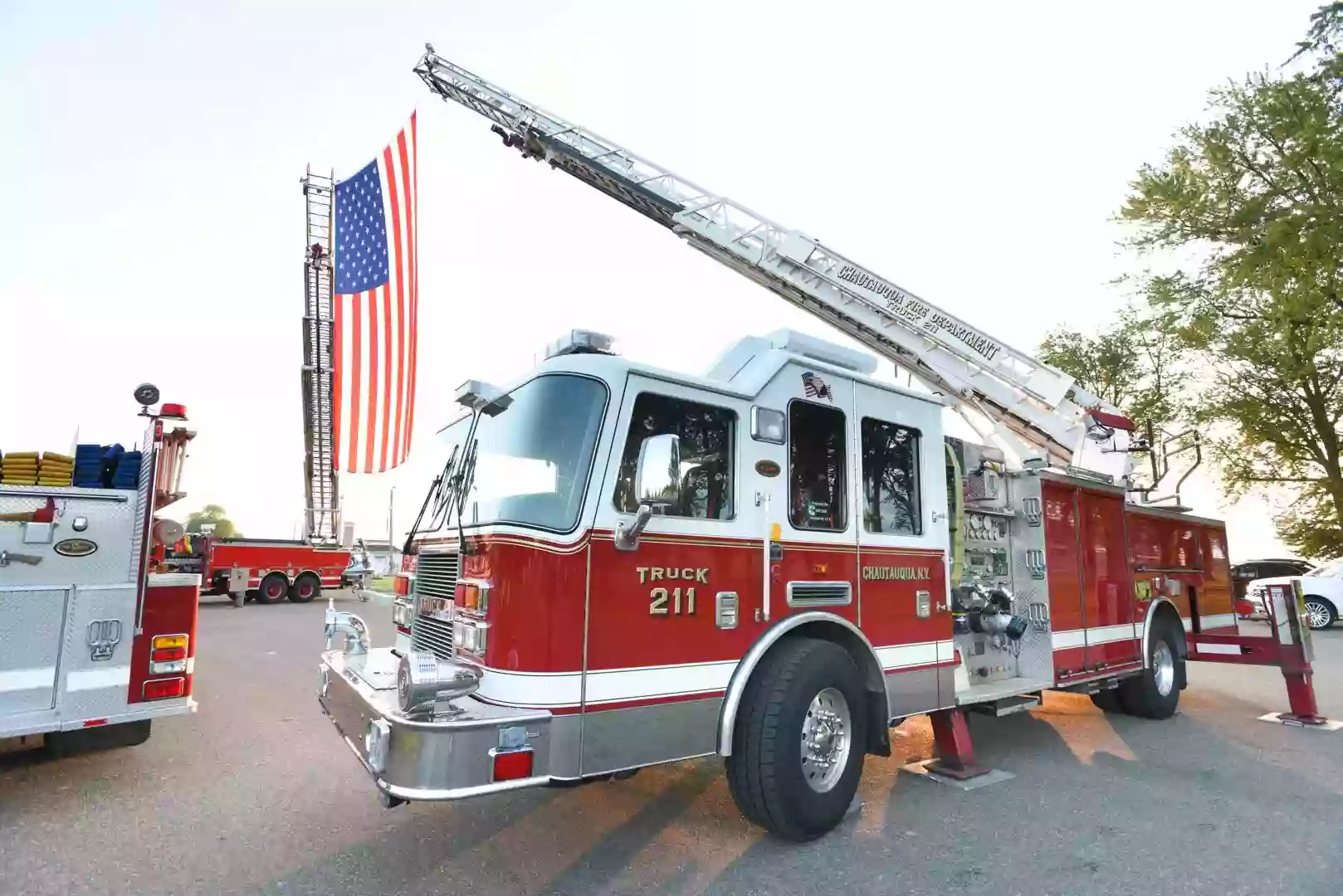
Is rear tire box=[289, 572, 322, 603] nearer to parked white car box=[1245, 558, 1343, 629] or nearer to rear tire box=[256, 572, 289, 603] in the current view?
rear tire box=[256, 572, 289, 603]

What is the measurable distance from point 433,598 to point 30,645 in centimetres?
230

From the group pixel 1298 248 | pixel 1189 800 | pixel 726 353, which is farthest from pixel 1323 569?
pixel 726 353

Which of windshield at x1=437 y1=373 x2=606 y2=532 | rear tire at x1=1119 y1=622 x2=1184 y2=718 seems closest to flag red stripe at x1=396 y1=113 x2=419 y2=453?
windshield at x1=437 y1=373 x2=606 y2=532

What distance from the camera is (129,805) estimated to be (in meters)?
4.66

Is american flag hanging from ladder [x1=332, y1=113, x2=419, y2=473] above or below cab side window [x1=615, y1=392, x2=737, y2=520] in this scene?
above

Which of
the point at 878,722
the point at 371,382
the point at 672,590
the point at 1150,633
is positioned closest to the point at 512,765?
the point at 672,590

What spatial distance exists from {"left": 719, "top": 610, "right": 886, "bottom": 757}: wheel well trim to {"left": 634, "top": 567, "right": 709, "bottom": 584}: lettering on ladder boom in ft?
1.55

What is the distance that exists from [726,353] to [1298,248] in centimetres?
1209

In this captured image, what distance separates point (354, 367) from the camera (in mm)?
11484

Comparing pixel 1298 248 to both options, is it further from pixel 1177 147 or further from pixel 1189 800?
pixel 1189 800

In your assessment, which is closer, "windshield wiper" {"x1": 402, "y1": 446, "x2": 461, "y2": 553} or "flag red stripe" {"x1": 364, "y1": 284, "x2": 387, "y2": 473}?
"windshield wiper" {"x1": 402, "y1": 446, "x2": 461, "y2": 553}

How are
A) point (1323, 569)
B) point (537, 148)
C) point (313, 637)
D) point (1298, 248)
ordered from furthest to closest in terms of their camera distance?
1. point (1323, 569)
2. point (537, 148)
3. point (313, 637)
4. point (1298, 248)

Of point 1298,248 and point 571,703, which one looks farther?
point 1298,248

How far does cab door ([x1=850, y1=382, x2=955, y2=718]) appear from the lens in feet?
15.3
